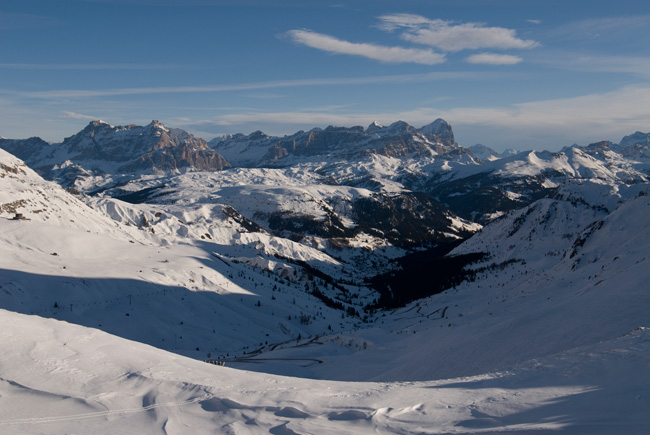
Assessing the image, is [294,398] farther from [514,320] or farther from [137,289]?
[137,289]

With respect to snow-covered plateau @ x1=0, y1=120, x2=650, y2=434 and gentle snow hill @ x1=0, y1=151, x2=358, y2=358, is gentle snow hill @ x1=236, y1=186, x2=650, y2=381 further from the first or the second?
gentle snow hill @ x1=0, y1=151, x2=358, y2=358

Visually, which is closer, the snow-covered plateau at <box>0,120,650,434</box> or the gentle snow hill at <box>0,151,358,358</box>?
the snow-covered plateau at <box>0,120,650,434</box>

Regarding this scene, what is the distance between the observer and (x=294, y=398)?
45.9 feet

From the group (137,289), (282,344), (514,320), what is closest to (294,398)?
(514,320)

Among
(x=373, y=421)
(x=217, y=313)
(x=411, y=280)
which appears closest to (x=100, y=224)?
(x=217, y=313)

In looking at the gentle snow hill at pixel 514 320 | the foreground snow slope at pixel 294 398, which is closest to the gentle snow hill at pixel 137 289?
the gentle snow hill at pixel 514 320

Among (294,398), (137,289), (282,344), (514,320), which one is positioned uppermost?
(294,398)

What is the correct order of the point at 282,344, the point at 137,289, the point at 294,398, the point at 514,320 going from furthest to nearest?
1. the point at 137,289
2. the point at 282,344
3. the point at 514,320
4. the point at 294,398

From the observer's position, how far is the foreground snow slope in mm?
11672

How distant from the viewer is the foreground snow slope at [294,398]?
460 inches

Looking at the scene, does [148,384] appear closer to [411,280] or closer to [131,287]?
[131,287]

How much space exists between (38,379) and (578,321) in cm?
2863

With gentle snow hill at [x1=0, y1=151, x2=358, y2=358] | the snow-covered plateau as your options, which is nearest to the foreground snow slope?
the snow-covered plateau

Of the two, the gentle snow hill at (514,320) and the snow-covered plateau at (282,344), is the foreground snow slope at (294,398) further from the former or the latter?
the gentle snow hill at (514,320)
